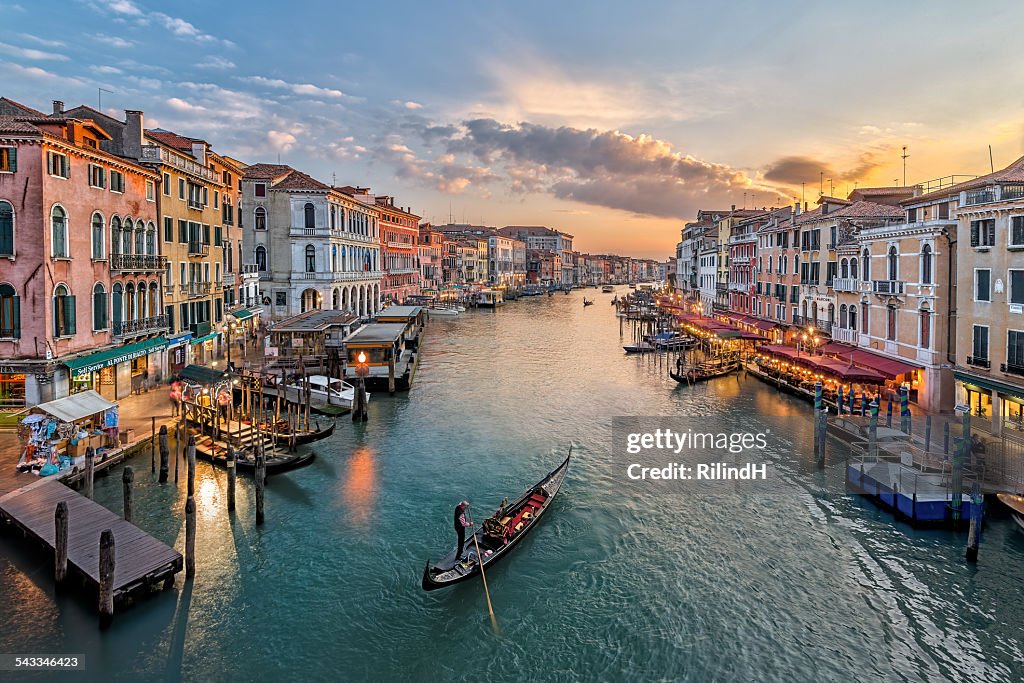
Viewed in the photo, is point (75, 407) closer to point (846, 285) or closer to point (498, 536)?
point (498, 536)

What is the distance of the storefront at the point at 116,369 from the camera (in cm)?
2223

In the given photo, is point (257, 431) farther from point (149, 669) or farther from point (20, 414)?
point (149, 669)

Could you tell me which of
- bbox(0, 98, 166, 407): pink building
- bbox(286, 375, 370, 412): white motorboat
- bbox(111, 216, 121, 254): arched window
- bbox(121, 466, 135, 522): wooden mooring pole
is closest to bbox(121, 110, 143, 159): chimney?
bbox(0, 98, 166, 407): pink building

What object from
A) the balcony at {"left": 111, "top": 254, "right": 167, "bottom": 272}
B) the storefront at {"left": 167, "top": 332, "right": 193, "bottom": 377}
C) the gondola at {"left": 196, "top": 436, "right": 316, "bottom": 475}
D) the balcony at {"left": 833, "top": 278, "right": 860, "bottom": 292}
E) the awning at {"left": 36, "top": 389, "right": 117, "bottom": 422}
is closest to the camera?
the awning at {"left": 36, "top": 389, "right": 117, "bottom": 422}

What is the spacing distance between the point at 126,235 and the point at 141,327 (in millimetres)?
3797

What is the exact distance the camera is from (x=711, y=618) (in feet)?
42.4

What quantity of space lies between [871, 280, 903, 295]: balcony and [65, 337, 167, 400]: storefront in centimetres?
3186

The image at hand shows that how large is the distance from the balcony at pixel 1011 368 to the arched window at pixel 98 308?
3199 cm

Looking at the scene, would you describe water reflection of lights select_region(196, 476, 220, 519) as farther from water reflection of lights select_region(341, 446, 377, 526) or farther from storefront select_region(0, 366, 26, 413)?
storefront select_region(0, 366, 26, 413)

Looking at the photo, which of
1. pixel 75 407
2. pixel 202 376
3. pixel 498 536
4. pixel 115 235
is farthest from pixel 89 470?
pixel 115 235

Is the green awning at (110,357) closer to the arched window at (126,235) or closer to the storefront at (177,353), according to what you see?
the storefront at (177,353)

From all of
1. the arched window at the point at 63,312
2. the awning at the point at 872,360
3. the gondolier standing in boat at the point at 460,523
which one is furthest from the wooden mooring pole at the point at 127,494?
the awning at the point at 872,360

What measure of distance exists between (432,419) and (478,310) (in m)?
69.5

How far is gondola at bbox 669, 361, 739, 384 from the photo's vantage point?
37906 millimetres
